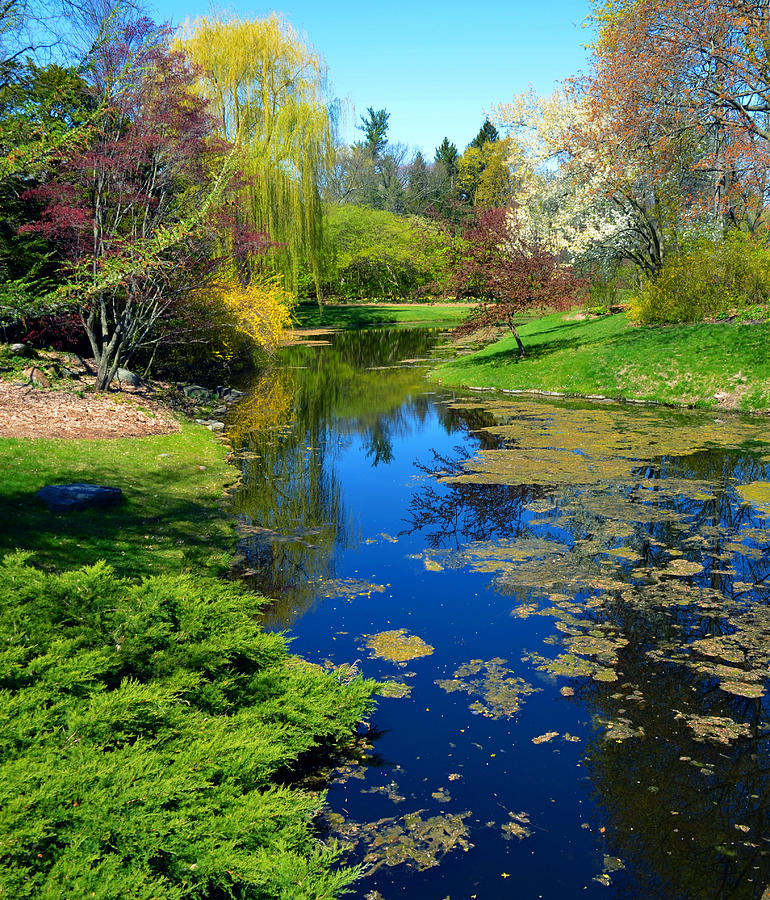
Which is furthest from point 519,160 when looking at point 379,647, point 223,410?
point 379,647

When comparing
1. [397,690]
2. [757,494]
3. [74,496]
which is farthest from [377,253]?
[397,690]

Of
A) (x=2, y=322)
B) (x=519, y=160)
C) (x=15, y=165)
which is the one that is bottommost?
(x=2, y=322)

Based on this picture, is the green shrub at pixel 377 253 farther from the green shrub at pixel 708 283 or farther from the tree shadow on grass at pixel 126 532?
the tree shadow on grass at pixel 126 532

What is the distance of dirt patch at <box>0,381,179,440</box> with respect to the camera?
12.6 meters

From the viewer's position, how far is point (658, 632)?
6336mm

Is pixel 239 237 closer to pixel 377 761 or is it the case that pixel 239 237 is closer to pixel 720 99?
pixel 720 99

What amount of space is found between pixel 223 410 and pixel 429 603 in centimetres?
1315

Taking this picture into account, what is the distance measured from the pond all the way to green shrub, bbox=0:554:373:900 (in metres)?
0.74

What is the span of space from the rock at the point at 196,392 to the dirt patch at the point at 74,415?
3.90 meters

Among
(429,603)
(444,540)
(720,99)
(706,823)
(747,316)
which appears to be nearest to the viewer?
(706,823)

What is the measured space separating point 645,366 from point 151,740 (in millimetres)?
19171

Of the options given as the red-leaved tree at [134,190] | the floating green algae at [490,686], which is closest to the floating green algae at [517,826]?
the floating green algae at [490,686]

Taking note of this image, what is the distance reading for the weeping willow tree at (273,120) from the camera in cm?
2736

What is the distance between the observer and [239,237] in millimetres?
19188
